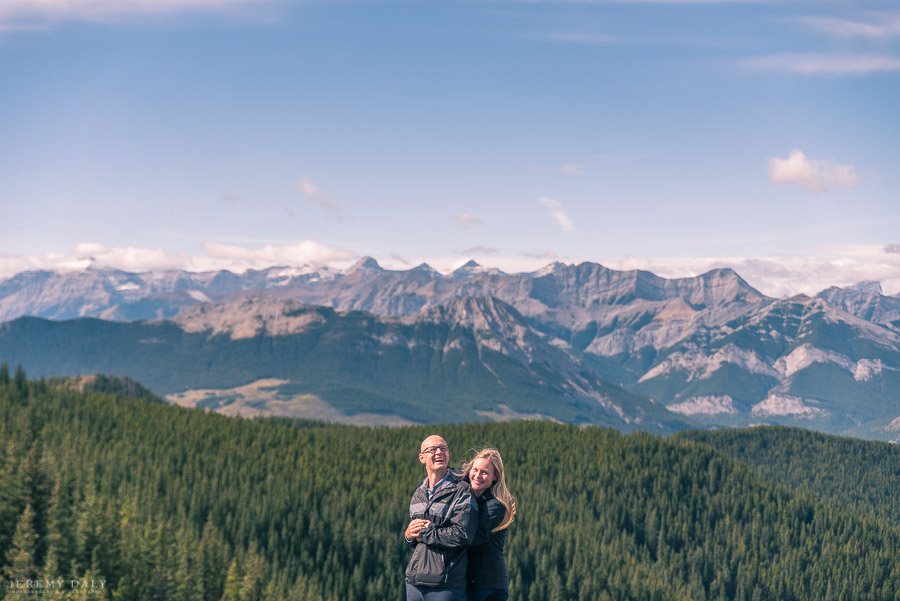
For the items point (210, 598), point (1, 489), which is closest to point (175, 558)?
point (210, 598)

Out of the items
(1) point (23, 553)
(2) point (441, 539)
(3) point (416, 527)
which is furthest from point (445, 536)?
(1) point (23, 553)

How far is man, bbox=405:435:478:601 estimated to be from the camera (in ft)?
88.1

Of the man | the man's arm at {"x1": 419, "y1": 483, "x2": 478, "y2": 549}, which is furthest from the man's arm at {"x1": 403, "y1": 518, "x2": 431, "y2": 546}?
the man's arm at {"x1": 419, "y1": 483, "x2": 478, "y2": 549}

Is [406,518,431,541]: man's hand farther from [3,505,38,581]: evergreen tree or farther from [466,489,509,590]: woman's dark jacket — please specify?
[3,505,38,581]: evergreen tree

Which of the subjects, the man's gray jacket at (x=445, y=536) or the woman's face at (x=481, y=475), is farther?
the woman's face at (x=481, y=475)

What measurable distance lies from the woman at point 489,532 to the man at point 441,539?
551 millimetres

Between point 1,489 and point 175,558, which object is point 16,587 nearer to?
point 1,489

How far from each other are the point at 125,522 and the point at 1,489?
131 ft

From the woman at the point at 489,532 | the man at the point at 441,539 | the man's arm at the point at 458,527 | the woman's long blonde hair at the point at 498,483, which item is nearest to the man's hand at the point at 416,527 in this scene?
the man at the point at 441,539

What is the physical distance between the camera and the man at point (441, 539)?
88.1 feet

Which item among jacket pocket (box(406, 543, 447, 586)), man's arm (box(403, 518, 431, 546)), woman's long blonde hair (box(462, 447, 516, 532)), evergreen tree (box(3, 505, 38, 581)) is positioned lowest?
evergreen tree (box(3, 505, 38, 581))

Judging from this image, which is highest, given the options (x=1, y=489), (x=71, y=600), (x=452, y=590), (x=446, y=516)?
(x=446, y=516)

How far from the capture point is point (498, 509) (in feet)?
89.9

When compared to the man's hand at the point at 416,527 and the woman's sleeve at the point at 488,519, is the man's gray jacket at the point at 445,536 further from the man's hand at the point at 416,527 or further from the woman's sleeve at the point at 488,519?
the woman's sleeve at the point at 488,519
